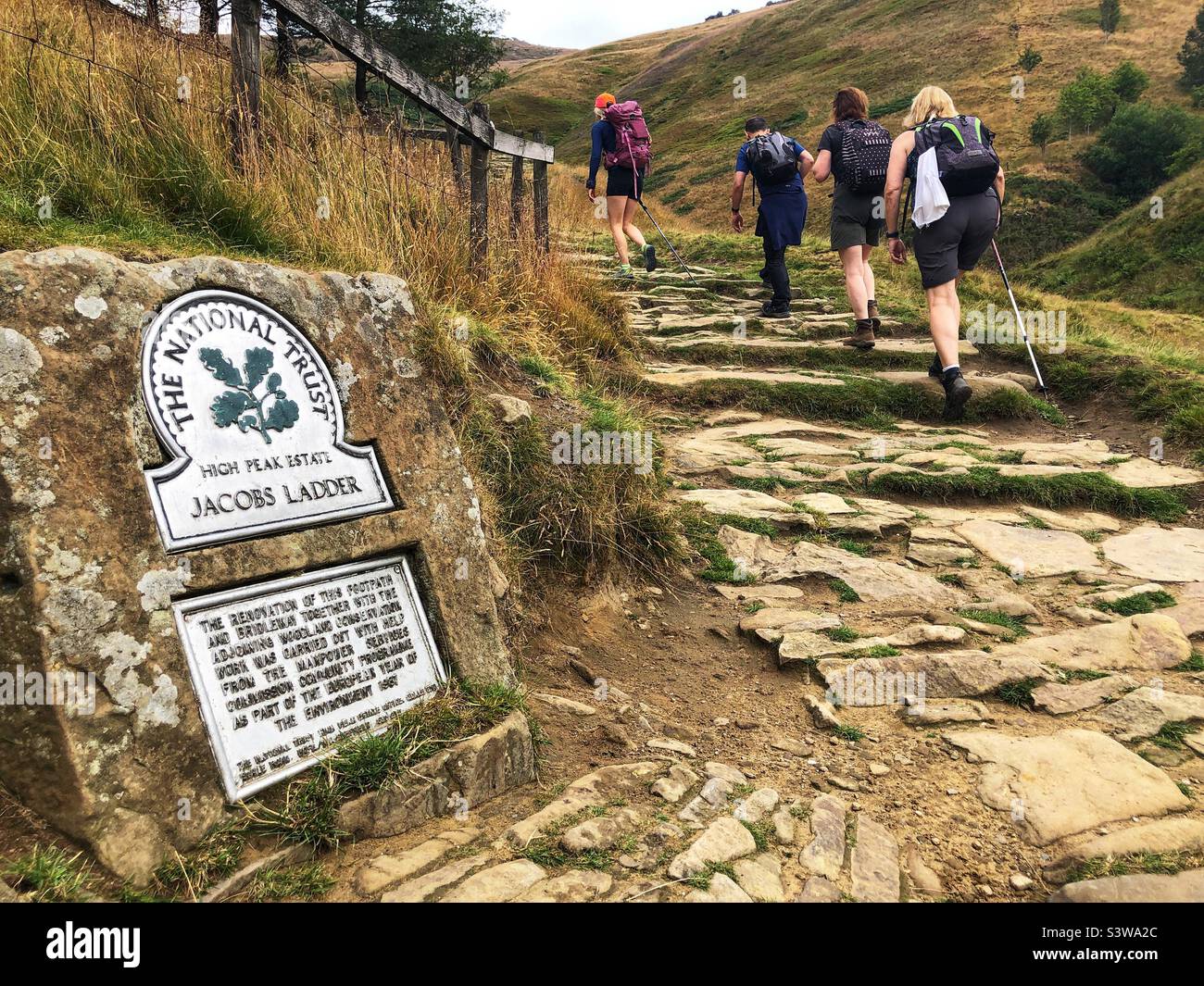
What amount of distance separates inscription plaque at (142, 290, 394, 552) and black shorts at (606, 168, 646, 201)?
707 cm

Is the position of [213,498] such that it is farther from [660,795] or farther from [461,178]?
[461,178]

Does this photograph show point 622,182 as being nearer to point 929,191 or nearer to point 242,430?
point 929,191

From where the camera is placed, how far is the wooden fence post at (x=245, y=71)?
4.05 metres

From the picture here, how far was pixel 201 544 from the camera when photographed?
2338 millimetres

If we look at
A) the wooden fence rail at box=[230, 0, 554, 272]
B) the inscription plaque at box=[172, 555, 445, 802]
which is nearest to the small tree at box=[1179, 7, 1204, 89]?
the wooden fence rail at box=[230, 0, 554, 272]

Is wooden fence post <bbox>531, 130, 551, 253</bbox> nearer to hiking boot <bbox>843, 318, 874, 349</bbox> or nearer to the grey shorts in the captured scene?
the grey shorts

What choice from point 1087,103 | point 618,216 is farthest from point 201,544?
point 1087,103

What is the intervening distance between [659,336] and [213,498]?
22.4 ft

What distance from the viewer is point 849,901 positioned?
7.20 feet

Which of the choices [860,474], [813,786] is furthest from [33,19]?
[860,474]

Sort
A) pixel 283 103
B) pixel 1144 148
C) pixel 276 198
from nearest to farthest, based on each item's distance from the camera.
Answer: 1. pixel 276 198
2. pixel 283 103
3. pixel 1144 148

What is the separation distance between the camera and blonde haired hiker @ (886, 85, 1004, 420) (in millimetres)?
6074

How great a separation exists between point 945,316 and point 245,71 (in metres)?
5.27

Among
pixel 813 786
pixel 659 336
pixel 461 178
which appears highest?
pixel 461 178
